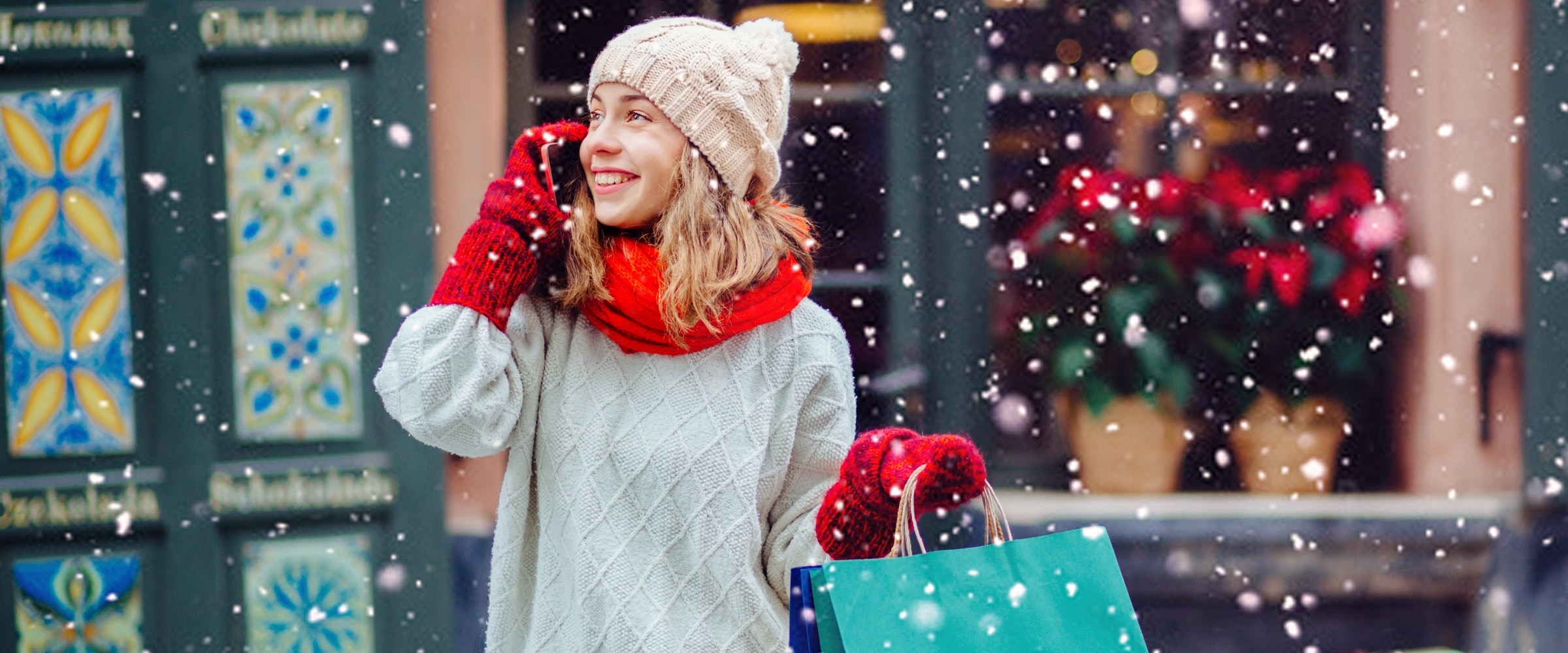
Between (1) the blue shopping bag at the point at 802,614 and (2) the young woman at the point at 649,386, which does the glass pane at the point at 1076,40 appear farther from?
(1) the blue shopping bag at the point at 802,614

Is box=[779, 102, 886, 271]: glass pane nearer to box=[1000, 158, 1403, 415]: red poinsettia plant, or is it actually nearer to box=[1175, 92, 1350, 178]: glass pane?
box=[1000, 158, 1403, 415]: red poinsettia plant

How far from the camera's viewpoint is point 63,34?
359 cm

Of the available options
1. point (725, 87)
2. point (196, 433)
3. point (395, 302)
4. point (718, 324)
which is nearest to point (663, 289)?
point (718, 324)

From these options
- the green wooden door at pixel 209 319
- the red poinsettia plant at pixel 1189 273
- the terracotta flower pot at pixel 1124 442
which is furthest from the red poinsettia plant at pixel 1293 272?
the green wooden door at pixel 209 319

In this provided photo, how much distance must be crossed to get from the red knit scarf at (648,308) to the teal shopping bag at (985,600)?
37cm

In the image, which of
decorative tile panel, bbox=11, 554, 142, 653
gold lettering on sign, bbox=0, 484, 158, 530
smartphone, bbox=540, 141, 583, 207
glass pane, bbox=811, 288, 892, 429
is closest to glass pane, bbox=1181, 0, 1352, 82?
glass pane, bbox=811, 288, 892, 429

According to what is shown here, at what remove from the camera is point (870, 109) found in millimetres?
4012

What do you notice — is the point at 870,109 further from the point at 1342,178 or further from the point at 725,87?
the point at 725,87

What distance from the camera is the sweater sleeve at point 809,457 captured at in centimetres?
217

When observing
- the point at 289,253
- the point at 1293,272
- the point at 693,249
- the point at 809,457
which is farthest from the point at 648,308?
the point at 1293,272

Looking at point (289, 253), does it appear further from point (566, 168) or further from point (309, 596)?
point (566, 168)

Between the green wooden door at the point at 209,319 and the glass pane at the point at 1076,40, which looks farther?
the glass pane at the point at 1076,40

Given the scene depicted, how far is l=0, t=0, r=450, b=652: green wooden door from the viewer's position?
3.60 meters

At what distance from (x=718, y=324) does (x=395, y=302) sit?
5.97ft
